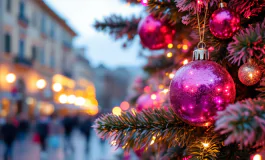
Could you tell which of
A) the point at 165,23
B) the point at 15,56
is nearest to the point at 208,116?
the point at 165,23

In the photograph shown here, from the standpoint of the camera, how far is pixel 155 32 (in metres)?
1.64

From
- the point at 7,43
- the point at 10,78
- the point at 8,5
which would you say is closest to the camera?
the point at 10,78

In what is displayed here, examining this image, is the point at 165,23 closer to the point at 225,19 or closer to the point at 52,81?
the point at 225,19

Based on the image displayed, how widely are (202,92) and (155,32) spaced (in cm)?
76

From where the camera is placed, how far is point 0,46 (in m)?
17.8

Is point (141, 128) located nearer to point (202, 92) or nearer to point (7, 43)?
point (202, 92)

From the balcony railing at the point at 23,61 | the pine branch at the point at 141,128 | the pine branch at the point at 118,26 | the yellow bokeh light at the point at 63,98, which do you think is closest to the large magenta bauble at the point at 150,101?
the pine branch at the point at 118,26

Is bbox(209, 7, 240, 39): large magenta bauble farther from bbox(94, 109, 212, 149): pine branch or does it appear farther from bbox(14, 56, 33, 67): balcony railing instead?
bbox(14, 56, 33, 67): balcony railing

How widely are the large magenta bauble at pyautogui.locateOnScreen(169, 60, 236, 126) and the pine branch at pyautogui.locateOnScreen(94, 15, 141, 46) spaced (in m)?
1.04

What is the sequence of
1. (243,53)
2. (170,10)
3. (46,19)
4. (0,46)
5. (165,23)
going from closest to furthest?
(243,53) → (170,10) → (165,23) → (0,46) → (46,19)

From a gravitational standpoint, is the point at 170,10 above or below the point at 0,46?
below

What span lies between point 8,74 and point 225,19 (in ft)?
62.4

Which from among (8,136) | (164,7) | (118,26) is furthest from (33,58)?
(164,7)

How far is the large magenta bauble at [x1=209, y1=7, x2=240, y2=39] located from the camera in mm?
1066
